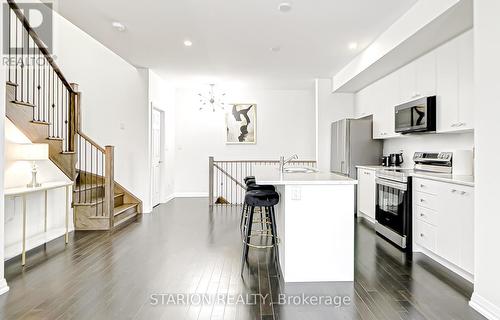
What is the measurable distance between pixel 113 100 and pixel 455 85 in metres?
6.00

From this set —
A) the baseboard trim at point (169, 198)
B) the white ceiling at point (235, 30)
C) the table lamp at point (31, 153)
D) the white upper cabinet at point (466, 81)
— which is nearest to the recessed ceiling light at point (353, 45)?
the white ceiling at point (235, 30)

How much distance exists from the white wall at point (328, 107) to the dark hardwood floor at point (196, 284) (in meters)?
3.13

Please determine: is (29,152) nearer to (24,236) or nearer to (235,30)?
(24,236)

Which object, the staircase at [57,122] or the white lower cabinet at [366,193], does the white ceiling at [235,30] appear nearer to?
the staircase at [57,122]

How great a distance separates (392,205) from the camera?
4250 millimetres

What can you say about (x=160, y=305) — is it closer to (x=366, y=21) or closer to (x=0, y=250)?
(x=0, y=250)

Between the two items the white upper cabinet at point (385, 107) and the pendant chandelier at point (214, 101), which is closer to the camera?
the white upper cabinet at point (385, 107)

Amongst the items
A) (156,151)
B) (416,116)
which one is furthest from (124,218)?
(416,116)

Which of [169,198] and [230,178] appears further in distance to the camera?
[230,178]

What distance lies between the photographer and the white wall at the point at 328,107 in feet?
23.5

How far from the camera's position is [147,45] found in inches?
196

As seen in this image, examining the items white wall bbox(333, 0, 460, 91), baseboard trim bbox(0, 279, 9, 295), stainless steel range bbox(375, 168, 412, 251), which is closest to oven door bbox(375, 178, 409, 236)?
stainless steel range bbox(375, 168, 412, 251)

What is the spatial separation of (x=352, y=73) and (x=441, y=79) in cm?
203

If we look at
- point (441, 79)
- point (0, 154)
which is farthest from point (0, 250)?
point (441, 79)
